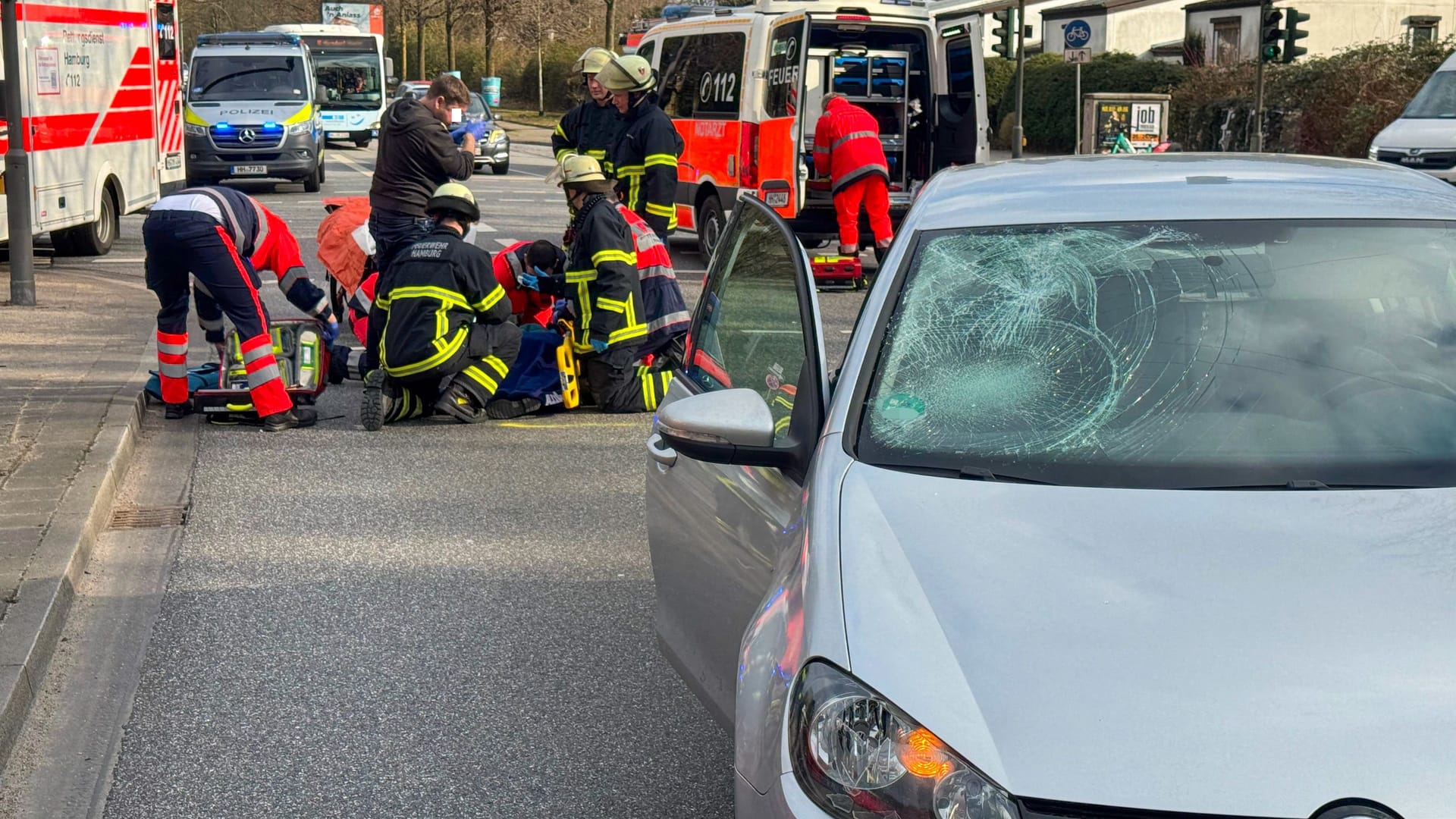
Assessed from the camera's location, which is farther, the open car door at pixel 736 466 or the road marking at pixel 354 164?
the road marking at pixel 354 164

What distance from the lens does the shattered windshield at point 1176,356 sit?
3191mm

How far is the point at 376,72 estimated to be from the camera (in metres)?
42.6

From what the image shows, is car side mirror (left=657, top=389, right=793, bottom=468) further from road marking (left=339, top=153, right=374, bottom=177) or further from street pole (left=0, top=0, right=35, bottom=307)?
road marking (left=339, top=153, right=374, bottom=177)

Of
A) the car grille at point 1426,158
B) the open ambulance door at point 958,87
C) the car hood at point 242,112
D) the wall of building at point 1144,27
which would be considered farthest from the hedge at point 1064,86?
the open ambulance door at point 958,87

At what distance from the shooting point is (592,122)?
38.4 feet

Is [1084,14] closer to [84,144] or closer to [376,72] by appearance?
[376,72]

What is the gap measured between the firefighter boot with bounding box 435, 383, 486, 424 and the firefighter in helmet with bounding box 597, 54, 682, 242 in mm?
2657

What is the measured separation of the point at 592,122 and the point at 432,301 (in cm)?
344

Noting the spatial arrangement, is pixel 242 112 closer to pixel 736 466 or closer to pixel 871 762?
pixel 736 466

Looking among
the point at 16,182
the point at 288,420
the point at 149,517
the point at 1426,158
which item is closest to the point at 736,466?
the point at 149,517

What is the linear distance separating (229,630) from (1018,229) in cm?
320

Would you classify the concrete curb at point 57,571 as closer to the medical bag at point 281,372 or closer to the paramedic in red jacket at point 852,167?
the medical bag at point 281,372

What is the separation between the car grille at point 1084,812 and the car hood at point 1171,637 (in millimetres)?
11

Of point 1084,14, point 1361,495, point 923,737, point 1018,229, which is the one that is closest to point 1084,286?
point 1018,229
